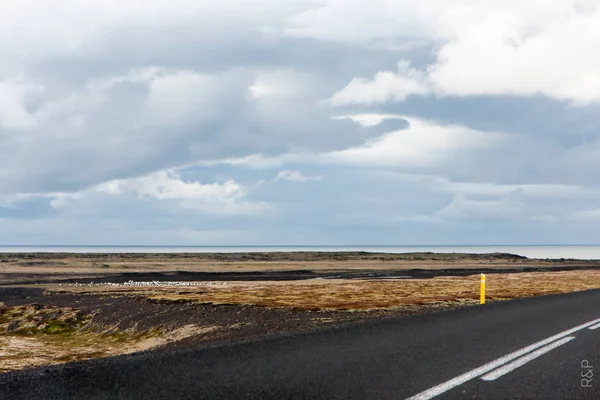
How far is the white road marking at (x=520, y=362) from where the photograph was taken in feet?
31.1

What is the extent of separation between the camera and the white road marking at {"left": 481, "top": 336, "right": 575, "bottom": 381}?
9.47 m

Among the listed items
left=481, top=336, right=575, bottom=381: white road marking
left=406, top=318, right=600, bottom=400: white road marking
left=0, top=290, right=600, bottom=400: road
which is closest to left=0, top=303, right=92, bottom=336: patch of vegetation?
left=0, top=290, right=600, bottom=400: road

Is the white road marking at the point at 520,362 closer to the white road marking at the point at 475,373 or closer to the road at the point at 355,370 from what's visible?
the road at the point at 355,370

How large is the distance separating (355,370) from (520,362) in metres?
2.94

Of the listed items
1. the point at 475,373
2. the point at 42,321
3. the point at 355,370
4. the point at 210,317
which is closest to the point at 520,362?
the point at 475,373

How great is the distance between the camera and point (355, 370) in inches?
393

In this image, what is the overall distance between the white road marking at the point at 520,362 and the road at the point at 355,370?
0.05 ft

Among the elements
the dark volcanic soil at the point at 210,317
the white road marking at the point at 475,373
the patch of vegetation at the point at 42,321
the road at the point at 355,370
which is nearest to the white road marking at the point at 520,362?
the road at the point at 355,370

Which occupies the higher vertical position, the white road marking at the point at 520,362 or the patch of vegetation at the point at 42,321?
the white road marking at the point at 520,362

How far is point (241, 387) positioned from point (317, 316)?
14.4m

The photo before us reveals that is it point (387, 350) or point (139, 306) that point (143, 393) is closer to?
point (387, 350)

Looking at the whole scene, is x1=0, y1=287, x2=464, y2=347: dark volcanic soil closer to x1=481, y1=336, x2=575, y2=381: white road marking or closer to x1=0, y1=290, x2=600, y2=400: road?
x1=0, y1=290, x2=600, y2=400: road

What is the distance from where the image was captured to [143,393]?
8422 mm

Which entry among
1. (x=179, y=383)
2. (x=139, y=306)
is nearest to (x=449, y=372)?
(x=179, y=383)
